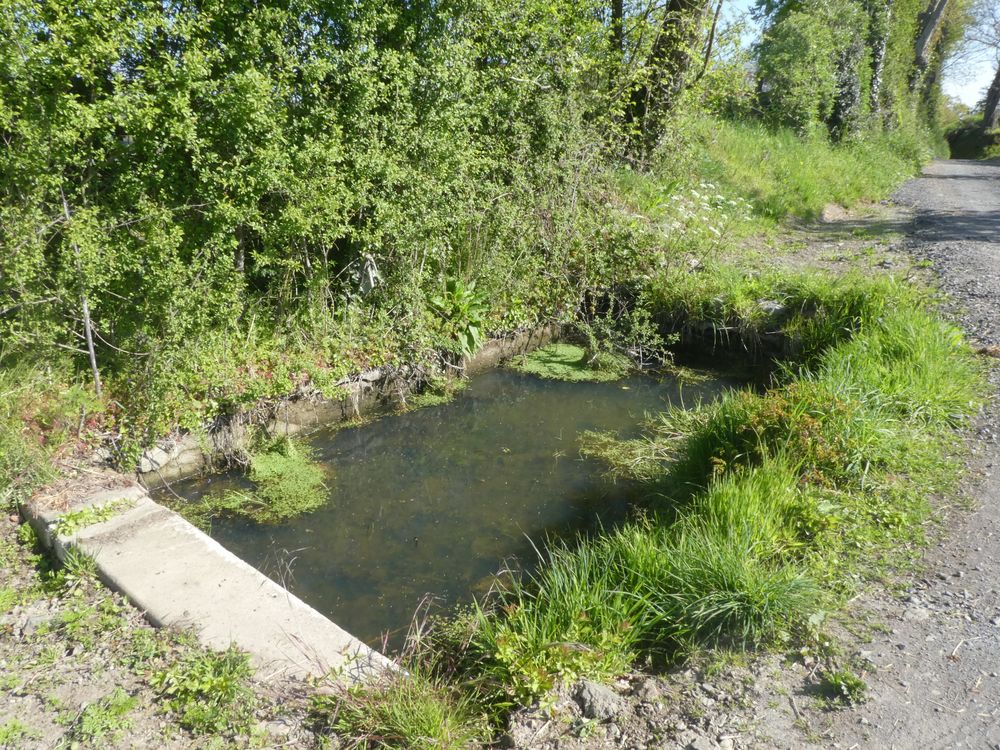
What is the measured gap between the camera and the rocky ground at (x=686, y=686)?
2734 mm

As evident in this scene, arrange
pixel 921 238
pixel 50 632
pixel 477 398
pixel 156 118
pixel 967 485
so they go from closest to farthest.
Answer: pixel 50 632
pixel 967 485
pixel 156 118
pixel 477 398
pixel 921 238

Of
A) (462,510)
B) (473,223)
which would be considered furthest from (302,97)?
(462,510)

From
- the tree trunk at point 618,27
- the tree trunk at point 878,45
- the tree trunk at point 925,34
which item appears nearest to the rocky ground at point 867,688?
the tree trunk at point 618,27

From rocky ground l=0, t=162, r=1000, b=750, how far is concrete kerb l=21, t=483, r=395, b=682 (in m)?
0.12

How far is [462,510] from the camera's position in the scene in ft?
17.3

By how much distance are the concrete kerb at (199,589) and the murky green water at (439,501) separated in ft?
1.97

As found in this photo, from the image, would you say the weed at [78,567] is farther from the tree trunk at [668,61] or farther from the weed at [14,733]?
the tree trunk at [668,61]

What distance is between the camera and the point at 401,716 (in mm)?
2730

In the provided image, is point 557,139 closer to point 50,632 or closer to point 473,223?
point 473,223

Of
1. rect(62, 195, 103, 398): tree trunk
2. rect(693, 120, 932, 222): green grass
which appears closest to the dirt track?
rect(62, 195, 103, 398): tree trunk

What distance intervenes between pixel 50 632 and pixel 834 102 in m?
21.2

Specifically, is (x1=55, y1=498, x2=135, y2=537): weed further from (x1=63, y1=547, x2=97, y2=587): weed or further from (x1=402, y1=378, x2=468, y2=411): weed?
(x1=402, y1=378, x2=468, y2=411): weed

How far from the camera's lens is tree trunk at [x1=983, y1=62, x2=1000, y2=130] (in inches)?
1474

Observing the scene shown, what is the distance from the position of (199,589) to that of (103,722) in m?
0.89
